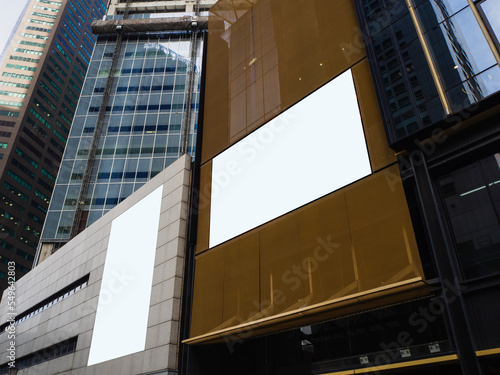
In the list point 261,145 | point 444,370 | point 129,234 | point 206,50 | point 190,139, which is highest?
point 190,139

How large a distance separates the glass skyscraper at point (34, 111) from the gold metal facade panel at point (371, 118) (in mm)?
104169

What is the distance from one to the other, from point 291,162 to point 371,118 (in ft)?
13.6

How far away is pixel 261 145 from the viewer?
1998cm

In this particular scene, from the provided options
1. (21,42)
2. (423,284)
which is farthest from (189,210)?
(21,42)

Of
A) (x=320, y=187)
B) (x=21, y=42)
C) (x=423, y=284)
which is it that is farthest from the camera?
(x=21, y=42)

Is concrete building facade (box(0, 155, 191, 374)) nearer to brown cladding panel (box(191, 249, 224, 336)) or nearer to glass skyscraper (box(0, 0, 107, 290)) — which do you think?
brown cladding panel (box(191, 249, 224, 336))

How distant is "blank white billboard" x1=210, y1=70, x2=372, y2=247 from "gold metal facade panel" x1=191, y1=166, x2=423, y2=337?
0.73 m

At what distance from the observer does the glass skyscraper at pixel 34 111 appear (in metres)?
106

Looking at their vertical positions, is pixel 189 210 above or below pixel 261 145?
below

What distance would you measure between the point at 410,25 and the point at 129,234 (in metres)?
19.4

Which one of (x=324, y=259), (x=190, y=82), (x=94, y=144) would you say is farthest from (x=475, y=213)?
(x=190, y=82)

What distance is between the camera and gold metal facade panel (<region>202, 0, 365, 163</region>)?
18375 mm

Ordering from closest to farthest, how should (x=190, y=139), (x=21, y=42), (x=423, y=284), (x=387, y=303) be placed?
(x=423, y=284)
(x=387, y=303)
(x=190, y=139)
(x=21, y=42)

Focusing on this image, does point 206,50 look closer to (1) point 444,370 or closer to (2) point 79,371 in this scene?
(2) point 79,371
